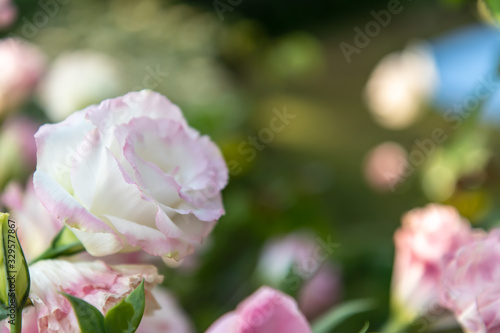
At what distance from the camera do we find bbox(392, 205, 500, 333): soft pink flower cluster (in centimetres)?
18

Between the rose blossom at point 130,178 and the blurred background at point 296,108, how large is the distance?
3.8 inches

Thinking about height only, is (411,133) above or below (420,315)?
below

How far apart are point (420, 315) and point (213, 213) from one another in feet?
0.44

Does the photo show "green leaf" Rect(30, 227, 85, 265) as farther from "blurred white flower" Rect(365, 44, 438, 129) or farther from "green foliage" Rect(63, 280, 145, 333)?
"blurred white flower" Rect(365, 44, 438, 129)

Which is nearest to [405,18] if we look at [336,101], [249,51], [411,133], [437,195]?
[336,101]

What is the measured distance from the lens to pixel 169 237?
16 cm

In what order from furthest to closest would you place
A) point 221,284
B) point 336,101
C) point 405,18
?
point 405,18, point 336,101, point 221,284

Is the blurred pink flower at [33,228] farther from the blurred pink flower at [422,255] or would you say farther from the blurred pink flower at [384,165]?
the blurred pink flower at [384,165]

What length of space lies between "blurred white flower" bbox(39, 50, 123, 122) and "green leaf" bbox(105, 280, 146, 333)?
16.2 inches

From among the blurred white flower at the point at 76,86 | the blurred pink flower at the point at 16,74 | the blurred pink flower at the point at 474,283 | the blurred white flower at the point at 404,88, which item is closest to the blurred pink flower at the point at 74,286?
the blurred pink flower at the point at 474,283

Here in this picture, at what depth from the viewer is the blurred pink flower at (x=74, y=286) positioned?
155 millimetres

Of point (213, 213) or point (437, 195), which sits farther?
point (437, 195)

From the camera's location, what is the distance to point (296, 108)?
143 centimetres

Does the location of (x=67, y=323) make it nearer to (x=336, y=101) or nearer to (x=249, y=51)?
(x=249, y=51)
